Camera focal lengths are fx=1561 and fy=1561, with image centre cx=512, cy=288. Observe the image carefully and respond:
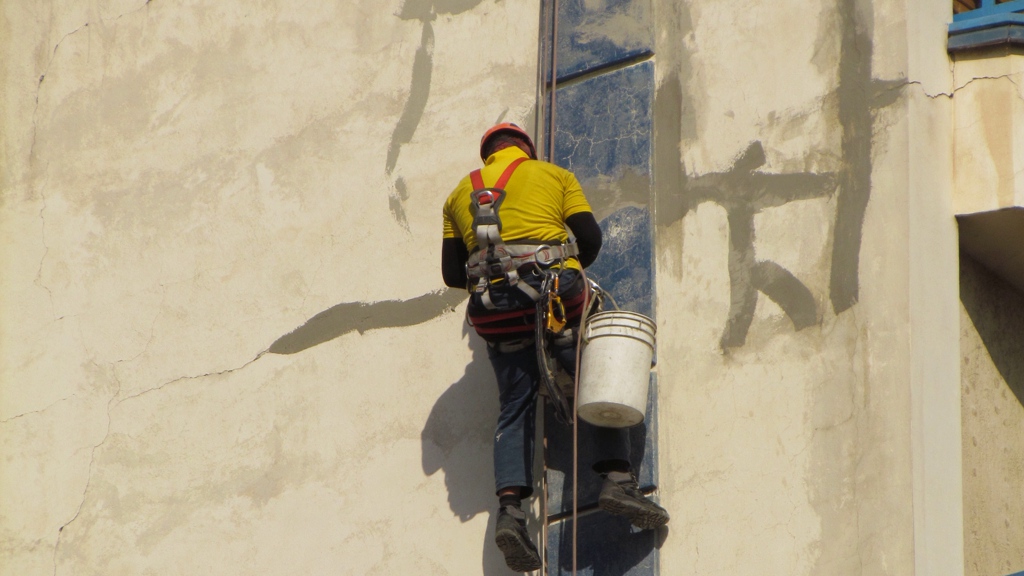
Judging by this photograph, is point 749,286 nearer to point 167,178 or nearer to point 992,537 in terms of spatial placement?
point 992,537

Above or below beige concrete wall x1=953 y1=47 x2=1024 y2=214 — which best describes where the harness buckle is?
below

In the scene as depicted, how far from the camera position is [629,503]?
216 inches

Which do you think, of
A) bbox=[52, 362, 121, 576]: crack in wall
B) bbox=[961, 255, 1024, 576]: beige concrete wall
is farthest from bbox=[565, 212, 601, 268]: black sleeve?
bbox=[52, 362, 121, 576]: crack in wall

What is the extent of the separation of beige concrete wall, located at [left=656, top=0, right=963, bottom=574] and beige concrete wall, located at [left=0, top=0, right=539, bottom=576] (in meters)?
0.96

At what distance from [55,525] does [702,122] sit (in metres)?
3.49

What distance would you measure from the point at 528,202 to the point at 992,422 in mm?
1965

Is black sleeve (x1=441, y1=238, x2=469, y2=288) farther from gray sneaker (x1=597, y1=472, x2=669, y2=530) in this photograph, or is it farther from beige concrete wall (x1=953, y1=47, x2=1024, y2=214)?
beige concrete wall (x1=953, y1=47, x2=1024, y2=214)

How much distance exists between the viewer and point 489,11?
7.03 meters

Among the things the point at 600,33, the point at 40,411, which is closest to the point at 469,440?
the point at 600,33

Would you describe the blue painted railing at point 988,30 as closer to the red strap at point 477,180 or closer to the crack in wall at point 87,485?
the red strap at point 477,180

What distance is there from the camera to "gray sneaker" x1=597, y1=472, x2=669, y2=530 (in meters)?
5.50

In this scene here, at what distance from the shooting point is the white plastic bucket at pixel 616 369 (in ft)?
17.7

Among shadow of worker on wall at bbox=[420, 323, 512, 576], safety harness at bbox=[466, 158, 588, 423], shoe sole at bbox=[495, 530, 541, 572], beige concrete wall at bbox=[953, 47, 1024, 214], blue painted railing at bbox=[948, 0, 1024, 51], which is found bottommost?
shoe sole at bbox=[495, 530, 541, 572]

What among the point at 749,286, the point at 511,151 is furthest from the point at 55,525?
the point at 749,286
